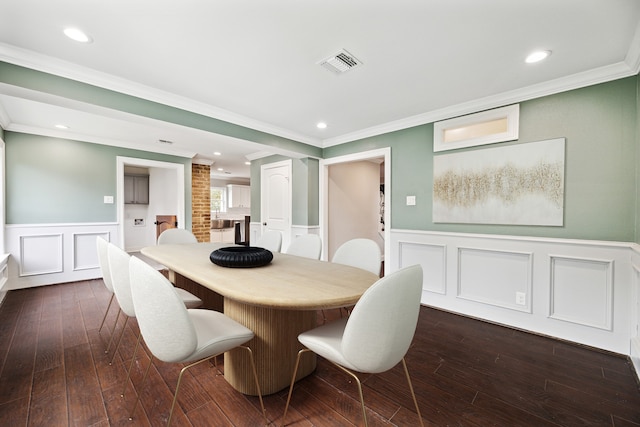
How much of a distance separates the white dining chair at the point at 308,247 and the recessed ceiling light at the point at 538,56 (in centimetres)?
222

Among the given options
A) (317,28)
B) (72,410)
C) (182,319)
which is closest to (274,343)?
(182,319)

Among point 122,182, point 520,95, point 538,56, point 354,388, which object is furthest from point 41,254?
point 520,95

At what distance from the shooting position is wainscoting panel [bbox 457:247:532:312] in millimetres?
2520

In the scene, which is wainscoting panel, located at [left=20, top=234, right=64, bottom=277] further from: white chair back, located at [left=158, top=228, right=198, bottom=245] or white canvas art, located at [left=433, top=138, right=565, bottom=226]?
white canvas art, located at [left=433, top=138, right=565, bottom=226]

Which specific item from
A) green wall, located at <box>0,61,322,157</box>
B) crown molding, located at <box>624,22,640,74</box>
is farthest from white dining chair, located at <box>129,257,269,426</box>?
crown molding, located at <box>624,22,640,74</box>

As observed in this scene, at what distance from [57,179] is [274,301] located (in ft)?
15.0

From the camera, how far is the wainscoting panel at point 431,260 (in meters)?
3.03

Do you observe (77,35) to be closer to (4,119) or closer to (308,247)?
(308,247)

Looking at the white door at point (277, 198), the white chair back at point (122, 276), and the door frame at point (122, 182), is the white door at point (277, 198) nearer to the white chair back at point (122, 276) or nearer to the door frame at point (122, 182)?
the door frame at point (122, 182)

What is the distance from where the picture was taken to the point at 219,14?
61.0 inches

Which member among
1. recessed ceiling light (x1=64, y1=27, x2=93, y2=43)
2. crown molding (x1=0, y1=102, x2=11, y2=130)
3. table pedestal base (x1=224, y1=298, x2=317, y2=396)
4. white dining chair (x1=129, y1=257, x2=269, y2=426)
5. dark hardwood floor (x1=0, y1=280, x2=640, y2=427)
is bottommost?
dark hardwood floor (x1=0, y1=280, x2=640, y2=427)

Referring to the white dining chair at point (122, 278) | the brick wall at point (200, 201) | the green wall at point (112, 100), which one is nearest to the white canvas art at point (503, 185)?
the green wall at point (112, 100)

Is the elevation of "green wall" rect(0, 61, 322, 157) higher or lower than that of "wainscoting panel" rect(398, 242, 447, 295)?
higher

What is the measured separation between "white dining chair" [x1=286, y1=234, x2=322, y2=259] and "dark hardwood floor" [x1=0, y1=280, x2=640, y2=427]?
984 millimetres
